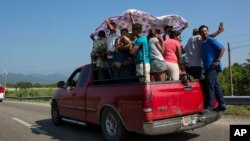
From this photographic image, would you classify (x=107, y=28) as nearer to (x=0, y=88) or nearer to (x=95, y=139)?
(x=95, y=139)

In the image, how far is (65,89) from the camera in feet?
31.3

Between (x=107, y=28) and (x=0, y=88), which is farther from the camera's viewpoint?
(x=0, y=88)

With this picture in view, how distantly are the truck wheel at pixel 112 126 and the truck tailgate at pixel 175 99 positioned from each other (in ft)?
3.28

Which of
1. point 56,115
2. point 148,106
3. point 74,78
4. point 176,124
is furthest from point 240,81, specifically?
point 148,106

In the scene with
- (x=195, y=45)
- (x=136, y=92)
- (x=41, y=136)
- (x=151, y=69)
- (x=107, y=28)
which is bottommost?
(x=41, y=136)

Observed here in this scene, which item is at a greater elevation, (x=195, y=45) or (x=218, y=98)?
(x=195, y=45)

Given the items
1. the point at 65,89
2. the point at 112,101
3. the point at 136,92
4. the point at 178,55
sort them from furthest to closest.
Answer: the point at 65,89
the point at 178,55
the point at 112,101
the point at 136,92

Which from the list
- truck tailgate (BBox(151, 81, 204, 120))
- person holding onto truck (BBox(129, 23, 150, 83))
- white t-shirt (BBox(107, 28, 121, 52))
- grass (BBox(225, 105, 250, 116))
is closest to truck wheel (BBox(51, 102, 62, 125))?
white t-shirt (BBox(107, 28, 121, 52))

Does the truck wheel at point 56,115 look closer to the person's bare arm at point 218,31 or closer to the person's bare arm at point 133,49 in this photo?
the person's bare arm at point 133,49

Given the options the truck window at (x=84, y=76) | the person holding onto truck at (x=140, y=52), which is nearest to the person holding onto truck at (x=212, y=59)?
the person holding onto truck at (x=140, y=52)

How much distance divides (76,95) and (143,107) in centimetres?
302

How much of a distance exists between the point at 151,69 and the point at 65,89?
3.40m

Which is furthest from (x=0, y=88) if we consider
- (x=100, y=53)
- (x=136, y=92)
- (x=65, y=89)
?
(x=136, y=92)

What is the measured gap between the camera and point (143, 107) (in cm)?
604
